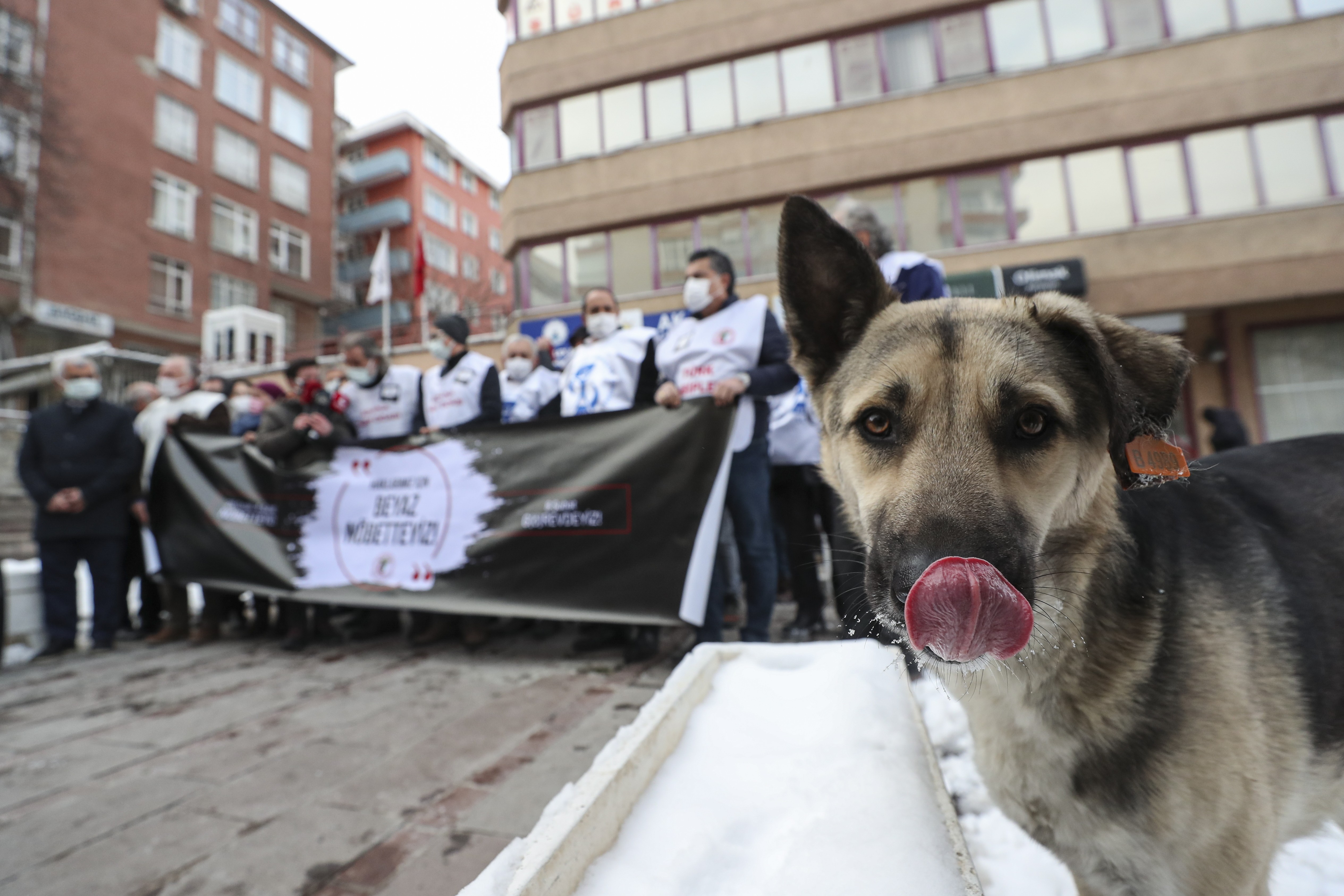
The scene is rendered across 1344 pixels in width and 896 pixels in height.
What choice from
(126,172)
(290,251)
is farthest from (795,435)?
(290,251)

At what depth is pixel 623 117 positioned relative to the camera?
58.4ft

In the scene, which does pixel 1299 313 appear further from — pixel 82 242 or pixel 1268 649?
pixel 82 242

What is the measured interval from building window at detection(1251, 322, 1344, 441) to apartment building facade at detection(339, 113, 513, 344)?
31494mm

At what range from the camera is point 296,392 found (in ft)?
20.9

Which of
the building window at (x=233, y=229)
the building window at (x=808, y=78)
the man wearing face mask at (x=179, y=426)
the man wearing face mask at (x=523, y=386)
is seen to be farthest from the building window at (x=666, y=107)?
the building window at (x=233, y=229)

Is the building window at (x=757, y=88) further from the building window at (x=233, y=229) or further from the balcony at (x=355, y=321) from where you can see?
the balcony at (x=355, y=321)

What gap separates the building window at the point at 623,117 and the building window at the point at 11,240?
22.3 meters

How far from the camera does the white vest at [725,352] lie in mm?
4113

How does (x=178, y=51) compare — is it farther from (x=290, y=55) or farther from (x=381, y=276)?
(x=381, y=276)

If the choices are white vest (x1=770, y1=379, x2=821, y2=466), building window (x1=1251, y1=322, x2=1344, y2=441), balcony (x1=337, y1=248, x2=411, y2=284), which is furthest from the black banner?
balcony (x1=337, y1=248, x2=411, y2=284)

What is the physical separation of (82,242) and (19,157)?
3.16m

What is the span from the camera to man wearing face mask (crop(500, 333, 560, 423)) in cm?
578

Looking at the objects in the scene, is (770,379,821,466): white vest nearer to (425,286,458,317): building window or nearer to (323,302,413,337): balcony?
(425,286,458,317): building window

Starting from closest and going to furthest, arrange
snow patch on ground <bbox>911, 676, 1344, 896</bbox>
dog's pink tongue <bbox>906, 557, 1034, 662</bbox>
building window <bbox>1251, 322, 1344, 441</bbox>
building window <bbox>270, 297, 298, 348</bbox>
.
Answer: dog's pink tongue <bbox>906, 557, 1034, 662</bbox>, snow patch on ground <bbox>911, 676, 1344, 896</bbox>, building window <bbox>1251, 322, 1344, 441</bbox>, building window <bbox>270, 297, 298, 348</bbox>
